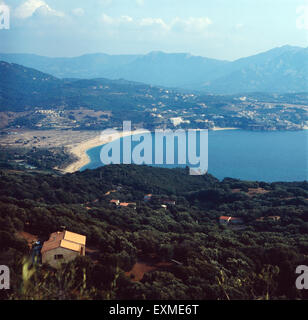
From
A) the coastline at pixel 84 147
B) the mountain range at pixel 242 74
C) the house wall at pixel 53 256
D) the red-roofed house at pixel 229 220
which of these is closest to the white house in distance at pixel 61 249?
the house wall at pixel 53 256

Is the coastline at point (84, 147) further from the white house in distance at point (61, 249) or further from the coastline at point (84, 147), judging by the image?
the white house in distance at point (61, 249)

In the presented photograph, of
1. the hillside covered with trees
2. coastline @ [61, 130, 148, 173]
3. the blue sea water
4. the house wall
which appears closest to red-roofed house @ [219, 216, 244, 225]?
the hillside covered with trees

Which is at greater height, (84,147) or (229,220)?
(84,147)

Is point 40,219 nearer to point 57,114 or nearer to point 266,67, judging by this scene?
point 57,114

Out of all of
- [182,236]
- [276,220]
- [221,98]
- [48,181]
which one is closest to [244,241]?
[182,236]

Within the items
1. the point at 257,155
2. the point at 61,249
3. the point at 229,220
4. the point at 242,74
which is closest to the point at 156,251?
the point at 61,249

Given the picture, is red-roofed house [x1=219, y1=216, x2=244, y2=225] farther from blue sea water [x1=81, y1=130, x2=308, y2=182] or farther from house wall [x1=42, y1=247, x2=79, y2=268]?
blue sea water [x1=81, y1=130, x2=308, y2=182]

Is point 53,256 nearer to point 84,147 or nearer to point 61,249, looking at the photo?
point 61,249
